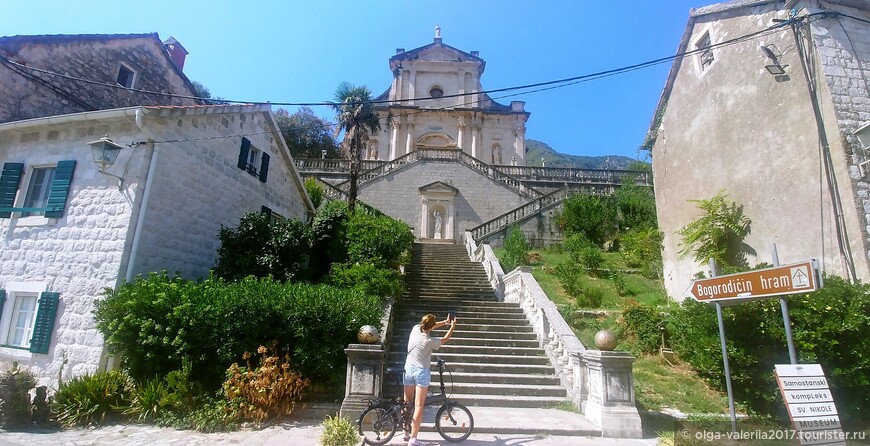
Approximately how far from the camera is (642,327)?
1012 centimetres

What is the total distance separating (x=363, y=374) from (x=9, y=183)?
9.45 meters

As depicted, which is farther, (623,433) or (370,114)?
(370,114)

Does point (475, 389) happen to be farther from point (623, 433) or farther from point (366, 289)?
point (366, 289)

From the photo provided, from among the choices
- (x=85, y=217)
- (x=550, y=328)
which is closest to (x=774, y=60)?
(x=550, y=328)

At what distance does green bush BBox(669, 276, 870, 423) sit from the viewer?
21.5ft

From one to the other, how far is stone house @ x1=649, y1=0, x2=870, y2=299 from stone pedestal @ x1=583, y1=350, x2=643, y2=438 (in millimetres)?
5157

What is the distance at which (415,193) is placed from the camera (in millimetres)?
24703

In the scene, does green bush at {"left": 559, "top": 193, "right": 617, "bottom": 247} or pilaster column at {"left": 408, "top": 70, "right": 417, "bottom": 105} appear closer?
green bush at {"left": 559, "top": 193, "right": 617, "bottom": 247}

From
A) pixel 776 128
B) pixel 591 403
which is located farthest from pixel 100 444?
pixel 776 128

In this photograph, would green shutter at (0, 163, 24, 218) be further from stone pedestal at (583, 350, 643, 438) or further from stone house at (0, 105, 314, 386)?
stone pedestal at (583, 350, 643, 438)

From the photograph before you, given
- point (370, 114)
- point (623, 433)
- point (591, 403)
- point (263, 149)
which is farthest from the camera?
point (370, 114)

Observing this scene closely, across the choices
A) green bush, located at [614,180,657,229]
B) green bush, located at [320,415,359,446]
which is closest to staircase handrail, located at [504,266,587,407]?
green bush, located at [320,415,359,446]

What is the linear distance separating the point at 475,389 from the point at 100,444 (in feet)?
19.2

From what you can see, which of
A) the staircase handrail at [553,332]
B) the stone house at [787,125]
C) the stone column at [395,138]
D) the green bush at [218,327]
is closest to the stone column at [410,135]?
the stone column at [395,138]
